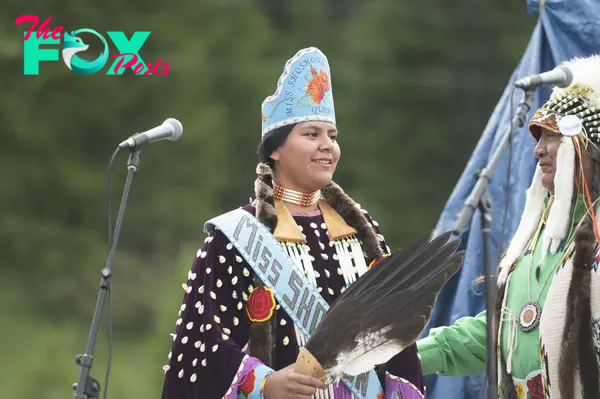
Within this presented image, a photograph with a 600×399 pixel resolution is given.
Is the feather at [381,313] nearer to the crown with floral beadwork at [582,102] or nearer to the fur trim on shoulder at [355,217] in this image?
the fur trim on shoulder at [355,217]

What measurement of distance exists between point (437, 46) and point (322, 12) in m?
1.12

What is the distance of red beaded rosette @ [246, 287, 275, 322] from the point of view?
332cm

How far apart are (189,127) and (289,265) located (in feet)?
22.0

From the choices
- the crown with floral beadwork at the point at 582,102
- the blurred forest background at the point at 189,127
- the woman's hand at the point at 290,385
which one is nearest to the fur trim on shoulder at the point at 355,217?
the woman's hand at the point at 290,385

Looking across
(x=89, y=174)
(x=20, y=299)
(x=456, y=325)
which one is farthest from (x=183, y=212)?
(x=456, y=325)

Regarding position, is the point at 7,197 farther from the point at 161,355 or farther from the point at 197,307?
the point at 197,307

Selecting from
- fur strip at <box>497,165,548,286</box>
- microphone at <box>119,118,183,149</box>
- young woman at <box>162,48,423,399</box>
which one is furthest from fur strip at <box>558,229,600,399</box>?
microphone at <box>119,118,183,149</box>

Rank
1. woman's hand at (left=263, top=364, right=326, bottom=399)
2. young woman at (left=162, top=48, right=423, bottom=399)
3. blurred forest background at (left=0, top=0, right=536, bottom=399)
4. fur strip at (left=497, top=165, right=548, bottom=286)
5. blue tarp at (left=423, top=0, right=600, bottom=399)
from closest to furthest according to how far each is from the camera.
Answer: woman's hand at (left=263, top=364, right=326, bottom=399)
young woman at (left=162, top=48, right=423, bottom=399)
fur strip at (left=497, top=165, right=548, bottom=286)
blue tarp at (left=423, top=0, right=600, bottom=399)
blurred forest background at (left=0, top=0, right=536, bottom=399)

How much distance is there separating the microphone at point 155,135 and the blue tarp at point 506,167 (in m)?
1.57

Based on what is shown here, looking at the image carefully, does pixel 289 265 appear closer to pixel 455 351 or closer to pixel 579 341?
pixel 455 351

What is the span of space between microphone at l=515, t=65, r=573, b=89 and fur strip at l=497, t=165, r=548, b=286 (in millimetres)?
459

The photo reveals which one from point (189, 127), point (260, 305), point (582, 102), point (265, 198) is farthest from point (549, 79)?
point (189, 127)

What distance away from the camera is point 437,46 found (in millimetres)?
10398

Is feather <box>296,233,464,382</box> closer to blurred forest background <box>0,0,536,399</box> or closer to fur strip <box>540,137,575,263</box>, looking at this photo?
fur strip <box>540,137,575,263</box>
